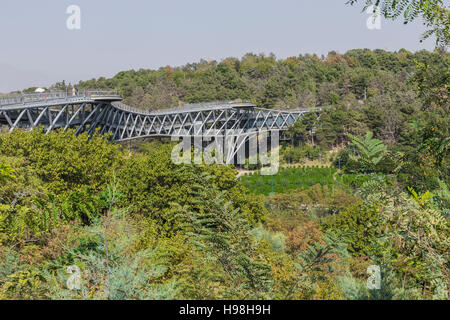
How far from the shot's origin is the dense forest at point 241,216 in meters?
3.57

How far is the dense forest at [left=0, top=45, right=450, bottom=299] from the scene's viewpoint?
3.57 meters

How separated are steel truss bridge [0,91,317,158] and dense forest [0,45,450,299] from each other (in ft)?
15.0

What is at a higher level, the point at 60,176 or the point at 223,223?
the point at 223,223

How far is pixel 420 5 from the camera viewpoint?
4.20 metres

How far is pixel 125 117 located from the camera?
1987 inches

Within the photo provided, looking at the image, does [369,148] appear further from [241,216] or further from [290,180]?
[290,180]

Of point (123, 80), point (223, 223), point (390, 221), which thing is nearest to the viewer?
point (390, 221)

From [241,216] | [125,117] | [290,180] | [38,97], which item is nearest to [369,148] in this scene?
[241,216]

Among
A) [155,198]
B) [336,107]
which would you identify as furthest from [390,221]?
[336,107]

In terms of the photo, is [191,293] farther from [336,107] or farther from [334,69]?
[334,69]

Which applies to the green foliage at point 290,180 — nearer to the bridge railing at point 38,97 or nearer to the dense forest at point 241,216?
the dense forest at point 241,216

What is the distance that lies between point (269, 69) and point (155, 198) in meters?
85.1

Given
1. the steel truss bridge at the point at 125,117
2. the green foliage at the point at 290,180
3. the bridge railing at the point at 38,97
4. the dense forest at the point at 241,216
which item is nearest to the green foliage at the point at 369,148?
the dense forest at the point at 241,216

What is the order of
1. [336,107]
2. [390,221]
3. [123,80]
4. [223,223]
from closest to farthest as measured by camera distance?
[390,221] < [223,223] < [336,107] < [123,80]
